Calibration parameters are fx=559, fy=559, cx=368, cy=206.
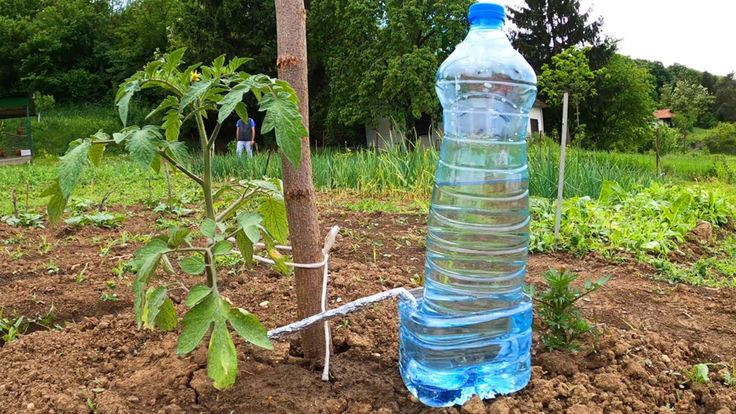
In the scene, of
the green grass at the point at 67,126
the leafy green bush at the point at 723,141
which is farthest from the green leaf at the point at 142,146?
the leafy green bush at the point at 723,141

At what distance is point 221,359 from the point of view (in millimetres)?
1297

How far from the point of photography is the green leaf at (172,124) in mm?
1522

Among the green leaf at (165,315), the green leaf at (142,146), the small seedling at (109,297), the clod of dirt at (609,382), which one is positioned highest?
the green leaf at (142,146)

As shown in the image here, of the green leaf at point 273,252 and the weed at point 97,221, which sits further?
the weed at point 97,221

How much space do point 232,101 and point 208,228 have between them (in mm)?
349

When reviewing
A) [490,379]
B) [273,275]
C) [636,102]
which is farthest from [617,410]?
[636,102]

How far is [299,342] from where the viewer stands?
→ 72.6 inches

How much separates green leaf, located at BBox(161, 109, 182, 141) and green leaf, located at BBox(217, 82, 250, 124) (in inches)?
11.7

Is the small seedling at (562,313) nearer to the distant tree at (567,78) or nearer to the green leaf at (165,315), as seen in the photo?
the green leaf at (165,315)

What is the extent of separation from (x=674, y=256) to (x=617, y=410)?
286cm

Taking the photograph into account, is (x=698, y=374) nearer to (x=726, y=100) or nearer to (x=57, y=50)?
(x=57, y=50)

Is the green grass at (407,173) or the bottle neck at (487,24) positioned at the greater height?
the bottle neck at (487,24)

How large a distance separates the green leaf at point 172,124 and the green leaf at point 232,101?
0.30 meters

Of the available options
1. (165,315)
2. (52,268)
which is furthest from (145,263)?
(52,268)
